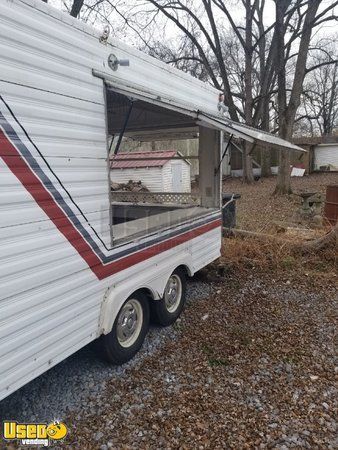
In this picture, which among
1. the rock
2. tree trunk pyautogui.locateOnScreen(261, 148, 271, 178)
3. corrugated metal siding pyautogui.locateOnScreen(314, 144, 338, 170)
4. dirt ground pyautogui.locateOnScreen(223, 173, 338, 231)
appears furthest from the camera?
corrugated metal siding pyautogui.locateOnScreen(314, 144, 338, 170)

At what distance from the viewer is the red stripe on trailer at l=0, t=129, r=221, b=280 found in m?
2.05

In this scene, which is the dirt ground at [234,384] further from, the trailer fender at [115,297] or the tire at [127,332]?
the trailer fender at [115,297]

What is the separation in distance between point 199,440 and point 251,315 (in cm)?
211

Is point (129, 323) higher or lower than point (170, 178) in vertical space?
lower

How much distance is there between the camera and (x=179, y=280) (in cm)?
427

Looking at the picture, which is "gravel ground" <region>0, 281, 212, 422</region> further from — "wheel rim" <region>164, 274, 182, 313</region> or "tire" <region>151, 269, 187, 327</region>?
"wheel rim" <region>164, 274, 182, 313</region>

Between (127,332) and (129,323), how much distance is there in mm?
89

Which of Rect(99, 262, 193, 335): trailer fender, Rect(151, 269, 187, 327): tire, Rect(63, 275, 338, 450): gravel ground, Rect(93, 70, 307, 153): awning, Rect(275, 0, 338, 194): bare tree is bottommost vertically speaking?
Rect(63, 275, 338, 450): gravel ground

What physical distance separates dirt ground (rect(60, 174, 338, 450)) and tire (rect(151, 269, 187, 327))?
0.55 feet

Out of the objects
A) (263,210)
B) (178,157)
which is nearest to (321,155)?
(263,210)

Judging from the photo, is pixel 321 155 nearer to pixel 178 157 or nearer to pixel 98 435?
pixel 178 157

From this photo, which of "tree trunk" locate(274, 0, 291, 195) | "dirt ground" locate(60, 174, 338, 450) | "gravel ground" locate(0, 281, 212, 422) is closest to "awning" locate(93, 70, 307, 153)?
"dirt ground" locate(60, 174, 338, 450)

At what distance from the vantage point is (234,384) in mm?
3025

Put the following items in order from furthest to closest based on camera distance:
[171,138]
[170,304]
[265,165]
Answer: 1. [265,165]
2. [171,138]
3. [170,304]
